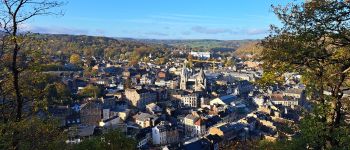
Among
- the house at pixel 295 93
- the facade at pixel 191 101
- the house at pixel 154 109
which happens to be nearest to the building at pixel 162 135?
the house at pixel 154 109

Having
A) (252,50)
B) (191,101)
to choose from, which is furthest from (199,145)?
(191,101)

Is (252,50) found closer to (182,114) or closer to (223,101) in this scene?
(182,114)

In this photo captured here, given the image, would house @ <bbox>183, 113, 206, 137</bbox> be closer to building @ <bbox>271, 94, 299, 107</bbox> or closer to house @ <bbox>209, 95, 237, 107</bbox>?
house @ <bbox>209, 95, 237, 107</bbox>

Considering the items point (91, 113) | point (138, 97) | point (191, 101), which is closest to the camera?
point (91, 113)

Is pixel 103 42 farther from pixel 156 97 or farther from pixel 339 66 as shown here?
pixel 339 66

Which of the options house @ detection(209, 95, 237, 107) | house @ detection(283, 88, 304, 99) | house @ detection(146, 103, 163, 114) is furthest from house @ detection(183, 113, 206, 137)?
house @ detection(283, 88, 304, 99)
